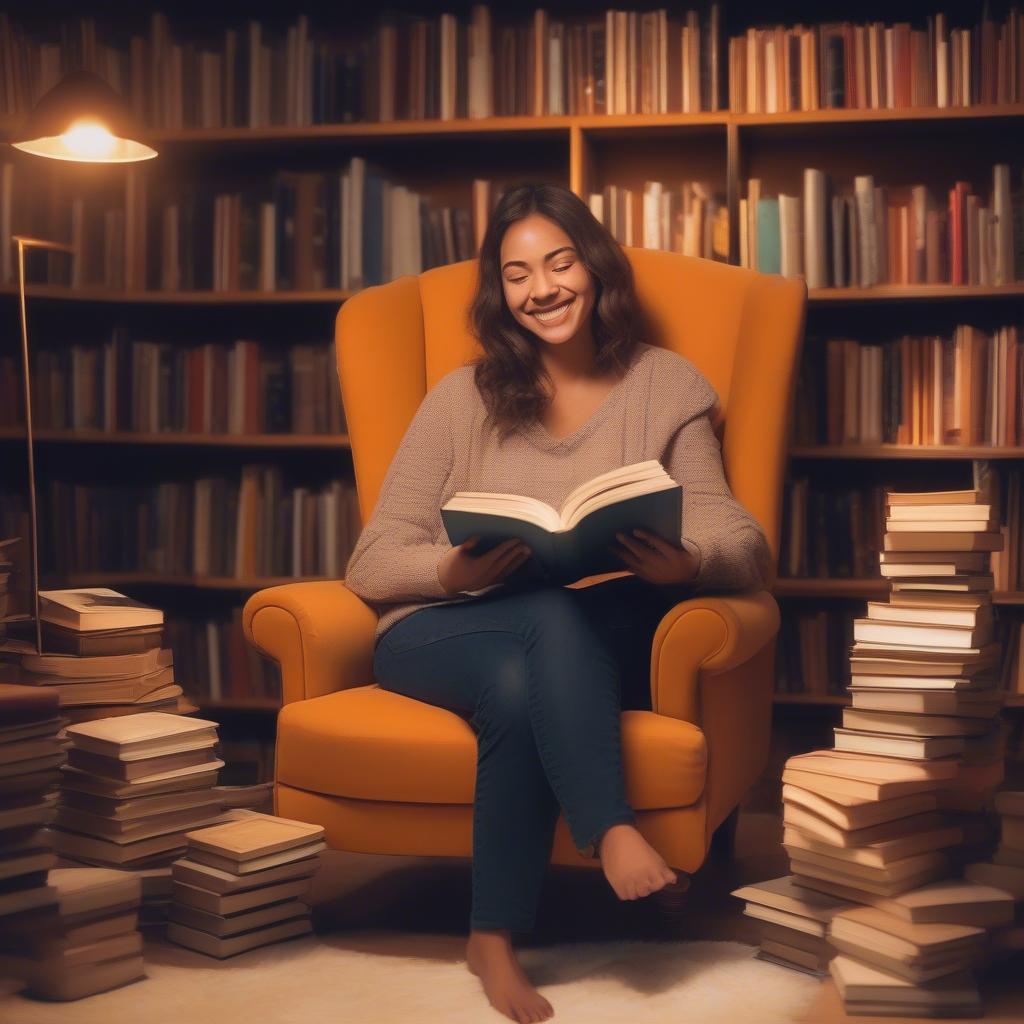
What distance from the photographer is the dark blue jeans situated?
1.77 m

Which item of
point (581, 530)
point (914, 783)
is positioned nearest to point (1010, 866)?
point (914, 783)

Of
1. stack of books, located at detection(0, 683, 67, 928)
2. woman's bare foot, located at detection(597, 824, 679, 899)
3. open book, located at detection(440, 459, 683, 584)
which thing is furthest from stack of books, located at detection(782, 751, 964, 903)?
stack of books, located at detection(0, 683, 67, 928)

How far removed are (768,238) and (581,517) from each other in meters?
1.64

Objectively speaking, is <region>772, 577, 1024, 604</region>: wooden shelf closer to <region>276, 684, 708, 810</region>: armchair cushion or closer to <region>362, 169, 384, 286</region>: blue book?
<region>362, 169, 384, 286</region>: blue book

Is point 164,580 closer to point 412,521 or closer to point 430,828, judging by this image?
point 412,521

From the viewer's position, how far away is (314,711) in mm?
1987

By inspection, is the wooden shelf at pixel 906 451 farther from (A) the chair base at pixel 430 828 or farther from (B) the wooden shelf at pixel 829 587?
(A) the chair base at pixel 430 828

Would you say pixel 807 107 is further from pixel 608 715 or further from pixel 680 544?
pixel 608 715

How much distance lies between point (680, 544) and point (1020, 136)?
2030mm

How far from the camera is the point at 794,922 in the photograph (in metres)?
1.92

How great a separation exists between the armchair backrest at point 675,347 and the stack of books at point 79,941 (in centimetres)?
87

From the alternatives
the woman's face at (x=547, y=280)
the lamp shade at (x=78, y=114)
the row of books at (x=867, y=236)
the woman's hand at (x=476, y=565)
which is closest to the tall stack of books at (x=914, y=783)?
the woman's hand at (x=476, y=565)

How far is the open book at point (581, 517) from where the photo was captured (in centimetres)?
173

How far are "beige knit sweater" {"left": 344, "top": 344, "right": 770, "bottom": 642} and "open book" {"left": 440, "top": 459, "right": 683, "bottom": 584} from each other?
28cm
